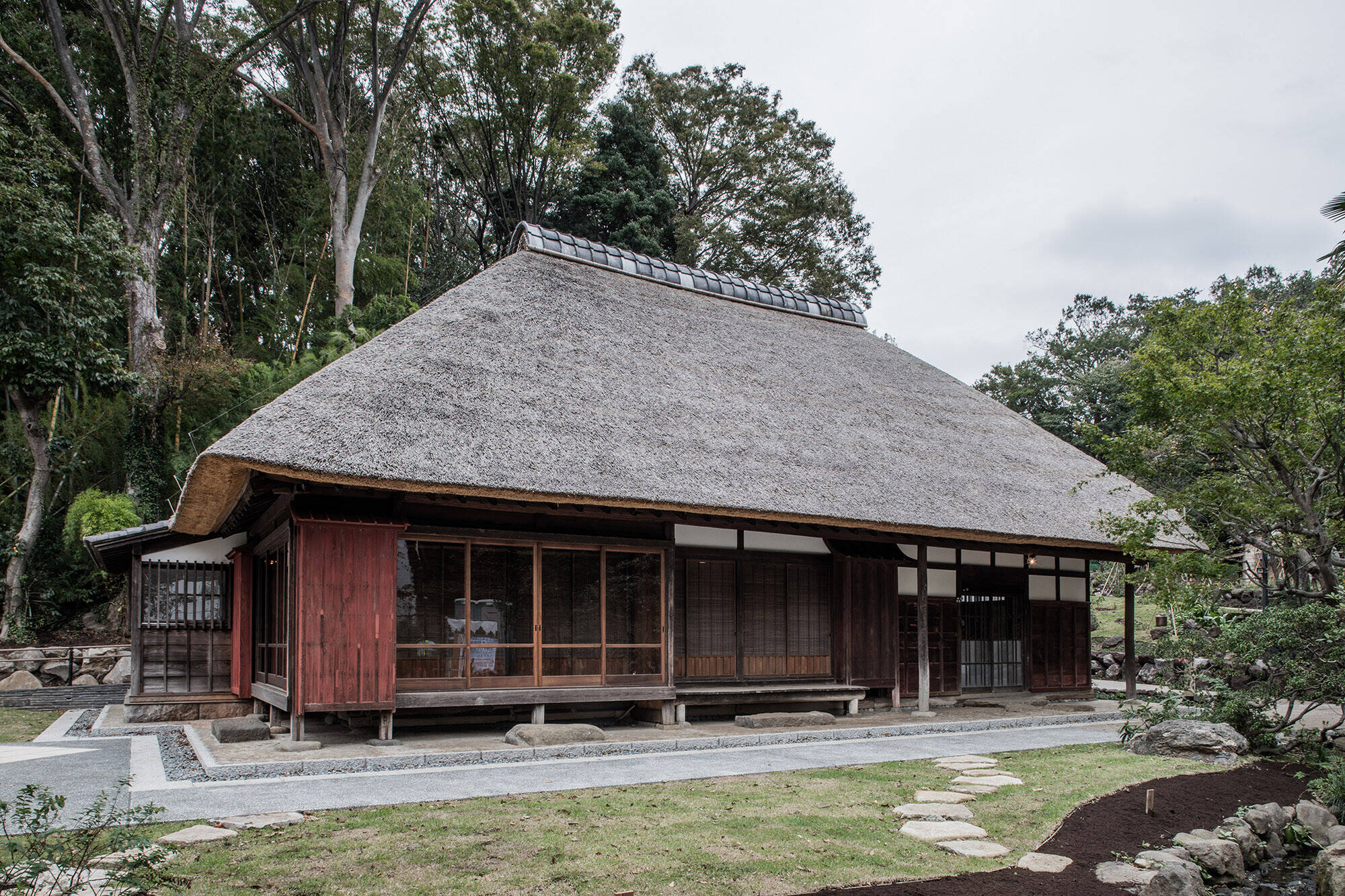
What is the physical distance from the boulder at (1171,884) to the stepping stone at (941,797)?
1.72 m

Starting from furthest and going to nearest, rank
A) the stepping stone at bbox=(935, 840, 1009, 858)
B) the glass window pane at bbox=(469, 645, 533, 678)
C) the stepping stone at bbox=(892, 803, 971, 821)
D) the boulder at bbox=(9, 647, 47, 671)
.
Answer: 1. the boulder at bbox=(9, 647, 47, 671)
2. the glass window pane at bbox=(469, 645, 533, 678)
3. the stepping stone at bbox=(892, 803, 971, 821)
4. the stepping stone at bbox=(935, 840, 1009, 858)

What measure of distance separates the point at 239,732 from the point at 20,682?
871cm

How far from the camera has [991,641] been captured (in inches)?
575

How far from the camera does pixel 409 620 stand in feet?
30.8

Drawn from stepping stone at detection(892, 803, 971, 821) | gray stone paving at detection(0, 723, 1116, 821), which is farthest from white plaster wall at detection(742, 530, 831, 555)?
stepping stone at detection(892, 803, 971, 821)

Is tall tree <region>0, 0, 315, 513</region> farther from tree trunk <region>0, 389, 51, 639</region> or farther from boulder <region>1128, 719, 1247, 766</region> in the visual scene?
boulder <region>1128, 719, 1247, 766</region>

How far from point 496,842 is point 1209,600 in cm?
806

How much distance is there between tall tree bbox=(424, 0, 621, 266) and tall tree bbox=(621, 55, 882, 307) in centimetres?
431

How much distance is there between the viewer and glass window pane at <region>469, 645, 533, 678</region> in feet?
31.8

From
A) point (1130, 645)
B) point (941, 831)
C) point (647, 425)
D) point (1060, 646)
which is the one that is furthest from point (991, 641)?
point (941, 831)

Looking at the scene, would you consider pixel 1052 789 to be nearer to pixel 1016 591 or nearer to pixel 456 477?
pixel 456 477

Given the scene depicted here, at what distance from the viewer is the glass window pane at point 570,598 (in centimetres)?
1017

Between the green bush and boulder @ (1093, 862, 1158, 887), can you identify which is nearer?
boulder @ (1093, 862, 1158, 887)

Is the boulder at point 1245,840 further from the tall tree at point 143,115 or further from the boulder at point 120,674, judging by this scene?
the tall tree at point 143,115
